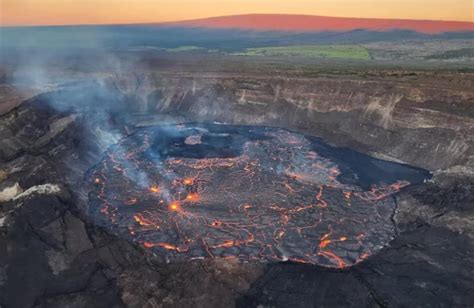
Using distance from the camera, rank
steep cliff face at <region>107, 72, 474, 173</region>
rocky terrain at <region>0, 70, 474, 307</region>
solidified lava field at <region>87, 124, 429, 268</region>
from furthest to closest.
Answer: steep cliff face at <region>107, 72, 474, 173</region> → solidified lava field at <region>87, 124, 429, 268</region> → rocky terrain at <region>0, 70, 474, 307</region>

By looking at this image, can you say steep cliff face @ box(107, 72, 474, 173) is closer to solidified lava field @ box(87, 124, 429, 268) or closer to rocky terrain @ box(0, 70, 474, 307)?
rocky terrain @ box(0, 70, 474, 307)

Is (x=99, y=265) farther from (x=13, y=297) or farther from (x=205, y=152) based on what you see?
(x=205, y=152)

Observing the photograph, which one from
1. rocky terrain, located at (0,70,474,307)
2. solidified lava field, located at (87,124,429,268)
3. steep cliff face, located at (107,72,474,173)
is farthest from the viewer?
steep cliff face, located at (107,72,474,173)

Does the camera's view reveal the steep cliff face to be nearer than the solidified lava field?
No

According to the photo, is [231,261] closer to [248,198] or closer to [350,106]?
[248,198]

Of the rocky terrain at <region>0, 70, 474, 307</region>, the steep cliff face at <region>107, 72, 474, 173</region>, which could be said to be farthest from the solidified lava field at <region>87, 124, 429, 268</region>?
the steep cliff face at <region>107, 72, 474, 173</region>

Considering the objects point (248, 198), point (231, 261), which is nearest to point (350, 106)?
point (248, 198)
